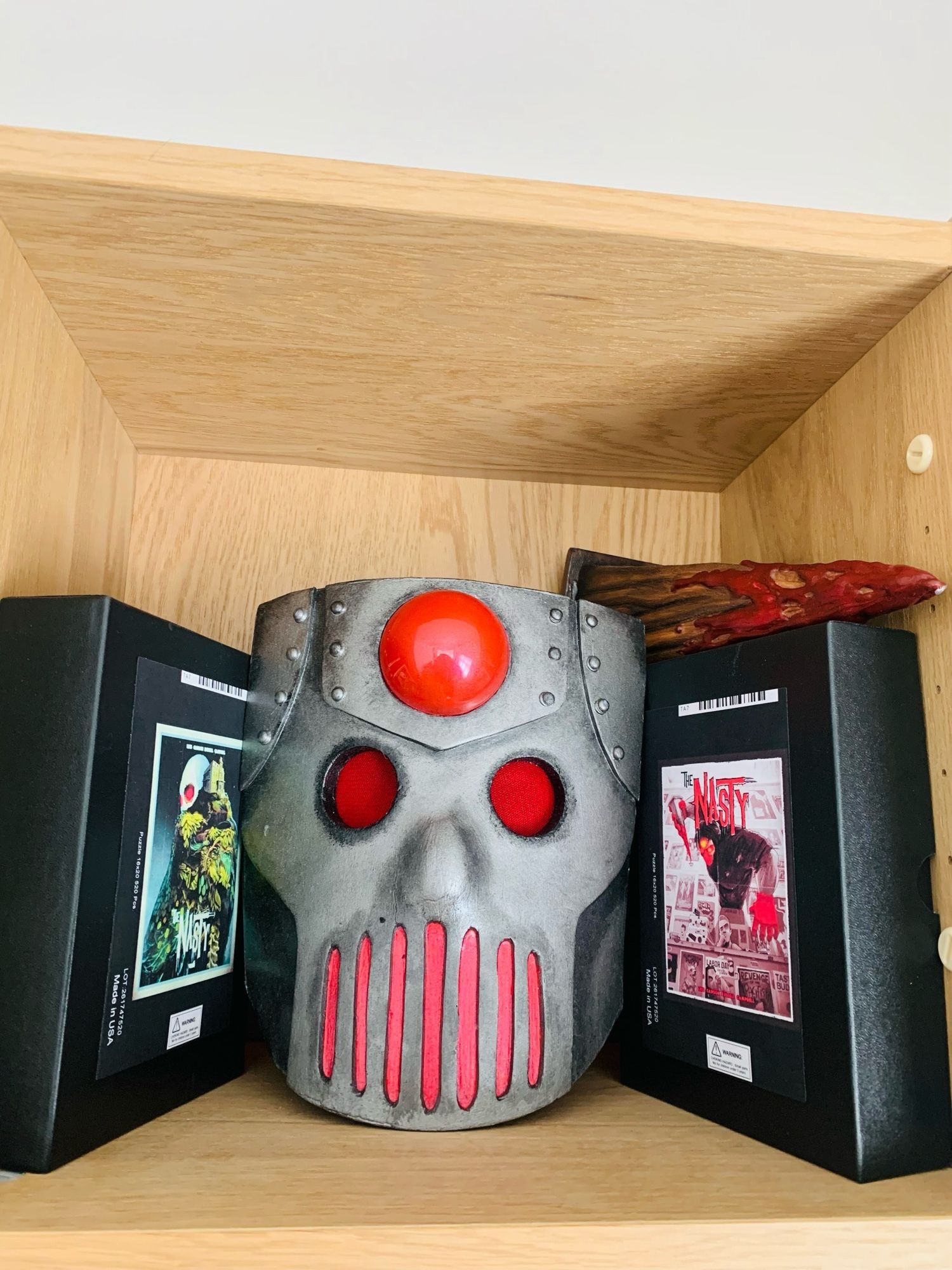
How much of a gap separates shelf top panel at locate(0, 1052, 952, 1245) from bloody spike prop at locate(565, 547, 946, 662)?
1.08ft

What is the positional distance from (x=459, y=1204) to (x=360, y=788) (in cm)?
27

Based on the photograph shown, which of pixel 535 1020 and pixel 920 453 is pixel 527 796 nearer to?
pixel 535 1020

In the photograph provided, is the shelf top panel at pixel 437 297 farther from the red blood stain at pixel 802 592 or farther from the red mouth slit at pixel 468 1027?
the red mouth slit at pixel 468 1027

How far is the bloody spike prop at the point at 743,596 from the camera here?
2.02 feet

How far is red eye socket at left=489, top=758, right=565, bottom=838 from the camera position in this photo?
2.15ft

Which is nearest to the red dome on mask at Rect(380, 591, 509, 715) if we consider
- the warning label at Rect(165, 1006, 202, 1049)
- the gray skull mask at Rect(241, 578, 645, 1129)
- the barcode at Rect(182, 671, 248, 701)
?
the gray skull mask at Rect(241, 578, 645, 1129)

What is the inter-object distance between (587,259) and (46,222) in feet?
1.10

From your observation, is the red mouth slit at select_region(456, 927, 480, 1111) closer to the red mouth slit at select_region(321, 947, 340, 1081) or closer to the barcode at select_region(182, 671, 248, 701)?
the red mouth slit at select_region(321, 947, 340, 1081)

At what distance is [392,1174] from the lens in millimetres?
511

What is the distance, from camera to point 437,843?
618 millimetres

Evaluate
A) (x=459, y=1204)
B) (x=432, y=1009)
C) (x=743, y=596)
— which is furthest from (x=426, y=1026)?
(x=743, y=596)

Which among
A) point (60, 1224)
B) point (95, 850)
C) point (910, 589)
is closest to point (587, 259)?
point (910, 589)

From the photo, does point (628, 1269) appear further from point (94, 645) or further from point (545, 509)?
point (545, 509)

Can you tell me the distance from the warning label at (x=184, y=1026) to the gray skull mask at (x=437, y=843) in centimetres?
4
